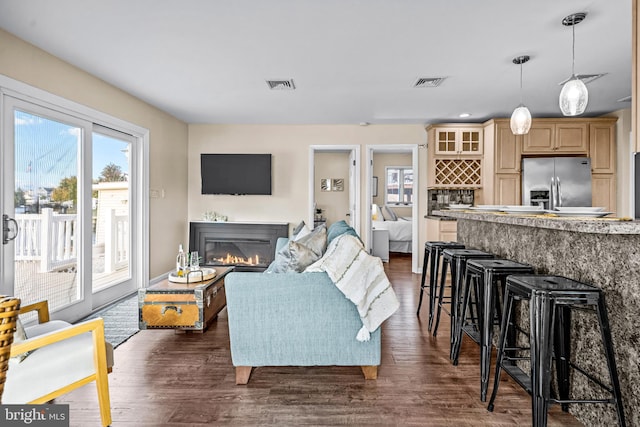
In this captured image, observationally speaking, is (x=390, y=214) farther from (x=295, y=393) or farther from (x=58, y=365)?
(x=58, y=365)

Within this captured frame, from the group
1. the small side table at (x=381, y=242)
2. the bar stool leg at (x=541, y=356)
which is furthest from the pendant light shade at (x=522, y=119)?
the small side table at (x=381, y=242)

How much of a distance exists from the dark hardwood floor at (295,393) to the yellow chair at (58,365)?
0.96 ft

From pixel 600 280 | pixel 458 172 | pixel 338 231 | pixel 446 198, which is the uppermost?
pixel 458 172

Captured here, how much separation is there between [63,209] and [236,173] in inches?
113

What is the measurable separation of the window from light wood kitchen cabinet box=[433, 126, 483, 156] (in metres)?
3.56

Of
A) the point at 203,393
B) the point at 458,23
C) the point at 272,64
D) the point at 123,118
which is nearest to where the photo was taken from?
the point at 203,393

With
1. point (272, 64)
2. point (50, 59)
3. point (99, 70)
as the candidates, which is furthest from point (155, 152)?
point (272, 64)

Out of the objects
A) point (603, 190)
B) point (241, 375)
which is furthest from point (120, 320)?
point (603, 190)

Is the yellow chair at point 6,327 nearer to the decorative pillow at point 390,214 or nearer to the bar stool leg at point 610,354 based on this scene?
the bar stool leg at point 610,354

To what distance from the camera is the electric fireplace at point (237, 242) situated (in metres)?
5.93

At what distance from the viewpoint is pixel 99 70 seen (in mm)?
3586

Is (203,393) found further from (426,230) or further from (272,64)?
(426,230)

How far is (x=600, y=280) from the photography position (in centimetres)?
180

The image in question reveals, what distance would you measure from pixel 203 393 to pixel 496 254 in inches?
94.6
